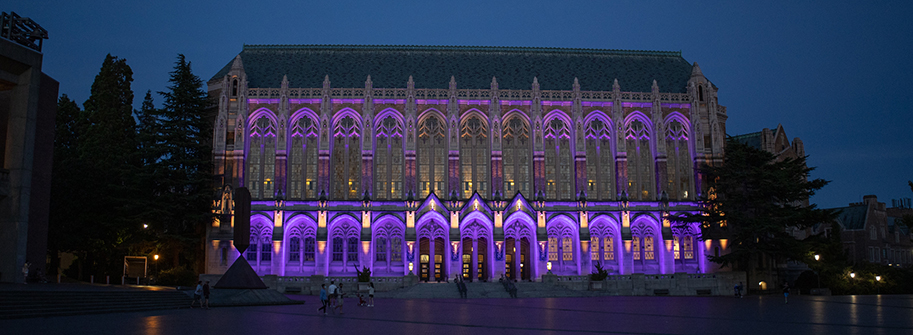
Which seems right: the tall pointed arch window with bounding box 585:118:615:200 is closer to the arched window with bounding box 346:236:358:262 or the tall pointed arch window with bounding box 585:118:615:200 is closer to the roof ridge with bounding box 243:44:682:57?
the roof ridge with bounding box 243:44:682:57

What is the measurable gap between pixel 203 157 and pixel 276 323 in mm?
36971

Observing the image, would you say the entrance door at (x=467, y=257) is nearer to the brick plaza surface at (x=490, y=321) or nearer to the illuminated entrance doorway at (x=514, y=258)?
the illuminated entrance doorway at (x=514, y=258)

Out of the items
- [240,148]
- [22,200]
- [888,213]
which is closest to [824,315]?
[22,200]

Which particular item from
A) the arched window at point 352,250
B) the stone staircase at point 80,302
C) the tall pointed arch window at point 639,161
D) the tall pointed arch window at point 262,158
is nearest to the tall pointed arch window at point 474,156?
the arched window at point 352,250

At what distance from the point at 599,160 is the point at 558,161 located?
365 cm

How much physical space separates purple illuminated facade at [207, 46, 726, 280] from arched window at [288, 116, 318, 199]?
0.11 m

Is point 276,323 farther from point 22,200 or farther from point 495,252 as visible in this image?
point 495,252

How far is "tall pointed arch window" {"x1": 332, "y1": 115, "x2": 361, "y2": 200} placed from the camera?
56.8 metres

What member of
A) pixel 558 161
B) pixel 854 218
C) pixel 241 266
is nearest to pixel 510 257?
pixel 558 161

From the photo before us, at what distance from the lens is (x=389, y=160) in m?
57.4

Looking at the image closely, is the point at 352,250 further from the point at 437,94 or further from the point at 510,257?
the point at 437,94

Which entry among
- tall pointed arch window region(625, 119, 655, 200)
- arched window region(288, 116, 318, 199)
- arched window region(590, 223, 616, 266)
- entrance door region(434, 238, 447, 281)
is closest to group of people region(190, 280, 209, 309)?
Answer: arched window region(288, 116, 318, 199)

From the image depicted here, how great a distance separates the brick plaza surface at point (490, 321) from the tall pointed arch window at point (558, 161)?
85.0ft

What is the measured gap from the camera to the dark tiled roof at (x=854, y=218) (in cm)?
7462
